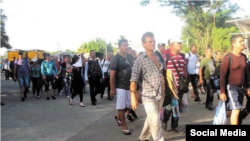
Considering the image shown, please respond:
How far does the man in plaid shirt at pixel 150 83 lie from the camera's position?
13.8 ft

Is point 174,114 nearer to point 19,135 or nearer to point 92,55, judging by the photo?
point 19,135

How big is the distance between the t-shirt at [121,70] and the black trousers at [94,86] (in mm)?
3611

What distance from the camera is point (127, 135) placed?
5547 millimetres

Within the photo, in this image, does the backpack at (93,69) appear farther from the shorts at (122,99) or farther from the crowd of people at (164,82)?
the shorts at (122,99)

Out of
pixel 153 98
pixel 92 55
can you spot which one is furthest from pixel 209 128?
pixel 92 55

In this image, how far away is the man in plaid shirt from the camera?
421 cm

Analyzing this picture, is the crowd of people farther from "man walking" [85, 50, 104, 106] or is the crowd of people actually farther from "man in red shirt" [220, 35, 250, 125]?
"man walking" [85, 50, 104, 106]

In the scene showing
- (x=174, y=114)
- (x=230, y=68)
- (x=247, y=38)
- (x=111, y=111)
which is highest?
(x=247, y=38)

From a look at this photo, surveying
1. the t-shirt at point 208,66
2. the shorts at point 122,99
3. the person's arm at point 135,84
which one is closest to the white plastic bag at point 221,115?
the person's arm at point 135,84

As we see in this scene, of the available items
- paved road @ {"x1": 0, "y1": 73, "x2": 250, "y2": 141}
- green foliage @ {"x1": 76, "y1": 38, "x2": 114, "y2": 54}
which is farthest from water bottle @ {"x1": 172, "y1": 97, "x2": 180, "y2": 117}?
green foliage @ {"x1": 76, "y1": 38, "x2": 114, "y2": 54}

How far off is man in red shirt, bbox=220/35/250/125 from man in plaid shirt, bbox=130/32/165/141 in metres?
1.17

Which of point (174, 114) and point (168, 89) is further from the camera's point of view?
point (174, 114)

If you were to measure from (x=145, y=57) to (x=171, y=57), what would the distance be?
1.32m

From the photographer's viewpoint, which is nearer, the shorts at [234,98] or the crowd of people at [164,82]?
the crowd of people at [164,82]
